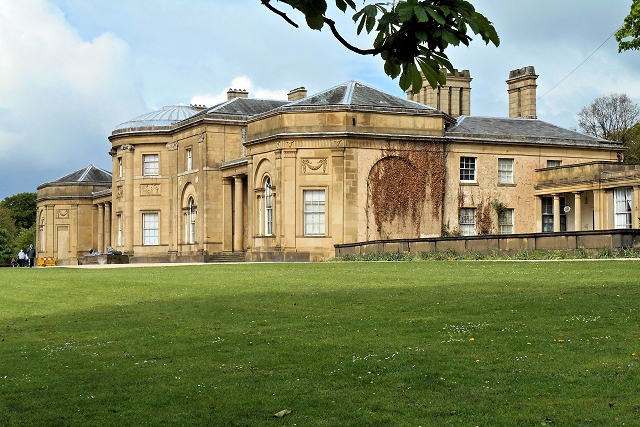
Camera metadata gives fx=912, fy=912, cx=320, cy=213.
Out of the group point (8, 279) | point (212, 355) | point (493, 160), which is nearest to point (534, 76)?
point (493, 160)

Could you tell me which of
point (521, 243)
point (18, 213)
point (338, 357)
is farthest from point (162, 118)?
point (18, 213)

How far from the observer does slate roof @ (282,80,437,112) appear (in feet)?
137

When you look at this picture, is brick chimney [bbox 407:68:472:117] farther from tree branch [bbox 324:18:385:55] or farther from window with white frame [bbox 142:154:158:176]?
tree branch [bbox 324:18:385:55]

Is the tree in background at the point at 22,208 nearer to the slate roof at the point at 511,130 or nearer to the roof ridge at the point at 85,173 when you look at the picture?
the roof ridge at the point at 85,173

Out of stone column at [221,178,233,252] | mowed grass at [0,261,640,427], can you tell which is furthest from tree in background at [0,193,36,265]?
mowed grass at [0,261,640,427]

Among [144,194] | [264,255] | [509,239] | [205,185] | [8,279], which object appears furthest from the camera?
[144,194]

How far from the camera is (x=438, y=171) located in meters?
42.8

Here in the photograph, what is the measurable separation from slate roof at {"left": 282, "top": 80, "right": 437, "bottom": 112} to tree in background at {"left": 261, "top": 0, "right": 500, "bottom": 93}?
36057 mm

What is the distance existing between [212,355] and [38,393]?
2.45 meters

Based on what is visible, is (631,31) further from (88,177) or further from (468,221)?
(88,177)

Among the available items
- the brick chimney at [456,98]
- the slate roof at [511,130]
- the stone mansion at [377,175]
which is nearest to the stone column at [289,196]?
the stone mansion at [377,175]

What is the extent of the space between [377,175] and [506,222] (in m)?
7.79

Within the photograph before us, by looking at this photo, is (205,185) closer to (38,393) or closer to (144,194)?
A: (144,194)

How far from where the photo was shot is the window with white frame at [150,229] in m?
57.1
